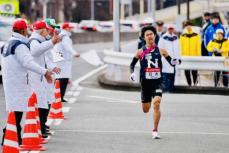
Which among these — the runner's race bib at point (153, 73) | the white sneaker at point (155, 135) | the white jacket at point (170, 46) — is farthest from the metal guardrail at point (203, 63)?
the white sneaker at point (155, 135)

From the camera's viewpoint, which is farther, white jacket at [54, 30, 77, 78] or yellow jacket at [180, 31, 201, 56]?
yellow jacket at [180, 31, 201, 56]

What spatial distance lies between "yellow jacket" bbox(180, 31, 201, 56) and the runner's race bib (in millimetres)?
11123

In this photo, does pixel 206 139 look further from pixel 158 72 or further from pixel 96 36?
pixel 96 36

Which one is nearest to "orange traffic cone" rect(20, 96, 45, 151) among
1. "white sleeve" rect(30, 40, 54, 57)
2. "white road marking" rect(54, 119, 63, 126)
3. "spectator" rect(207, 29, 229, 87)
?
"white sleeve" rect(30, 40, 54, 57)

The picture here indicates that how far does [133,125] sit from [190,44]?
10.1 m

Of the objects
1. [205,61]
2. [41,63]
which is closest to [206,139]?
[41,63]

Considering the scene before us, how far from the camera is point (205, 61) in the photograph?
26391 millimetres

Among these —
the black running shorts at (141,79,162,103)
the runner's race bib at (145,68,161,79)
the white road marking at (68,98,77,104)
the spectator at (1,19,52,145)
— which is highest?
the spectator at (1,19,52,145)

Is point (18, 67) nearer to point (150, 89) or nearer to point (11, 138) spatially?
point (11, 138)

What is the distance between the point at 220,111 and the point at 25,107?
7593mm

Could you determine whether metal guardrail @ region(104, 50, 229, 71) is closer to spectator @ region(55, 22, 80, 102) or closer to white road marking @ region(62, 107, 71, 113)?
spectator @ region(55, 22, 80, 102)

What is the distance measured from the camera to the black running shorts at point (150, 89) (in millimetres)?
16203

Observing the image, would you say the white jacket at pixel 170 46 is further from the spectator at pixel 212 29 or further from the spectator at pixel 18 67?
the spectator at pixel 18 67

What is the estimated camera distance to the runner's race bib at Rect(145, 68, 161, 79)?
16250 millimetres
